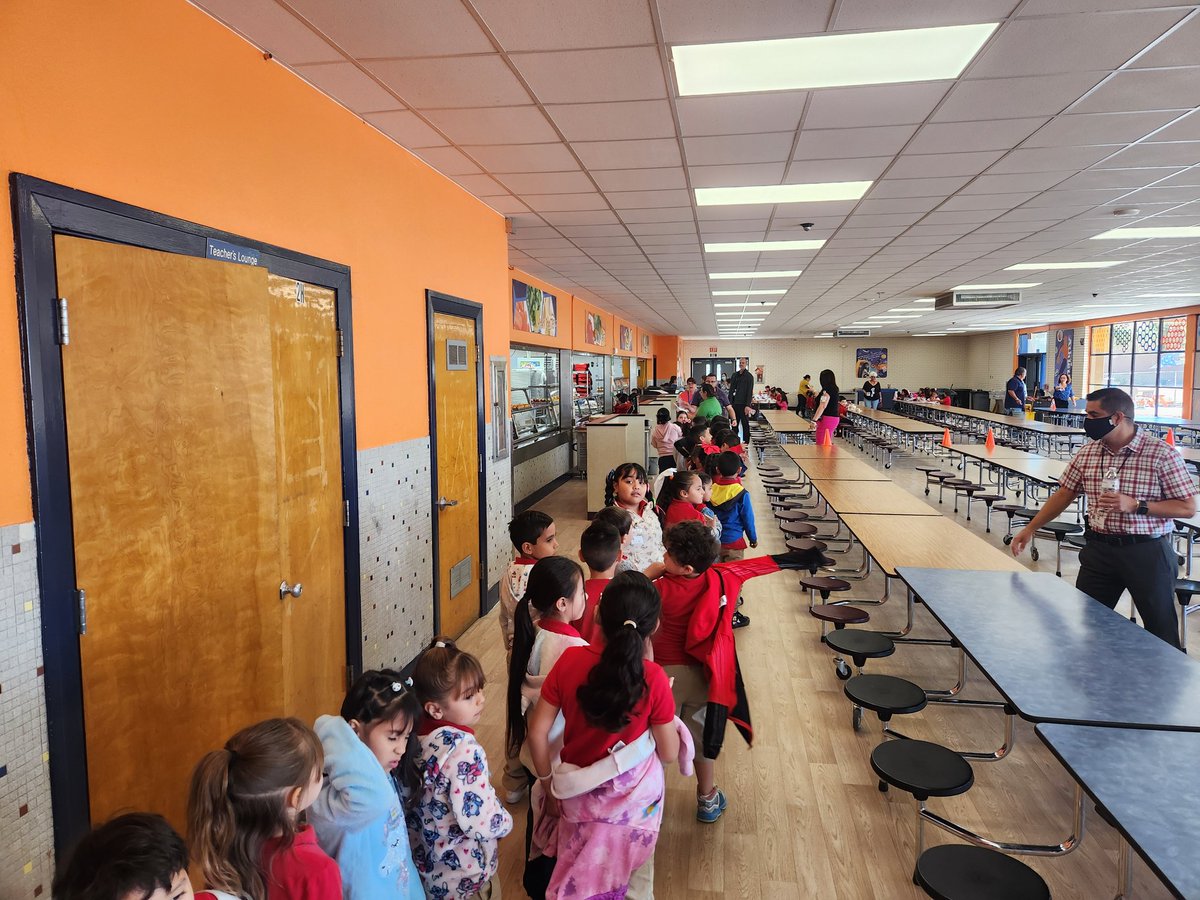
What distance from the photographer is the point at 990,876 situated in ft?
5.19

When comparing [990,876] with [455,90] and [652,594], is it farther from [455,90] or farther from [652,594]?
[455,90]

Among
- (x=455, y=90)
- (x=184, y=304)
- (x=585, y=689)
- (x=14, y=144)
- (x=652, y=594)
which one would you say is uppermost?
(x=455, y=90)

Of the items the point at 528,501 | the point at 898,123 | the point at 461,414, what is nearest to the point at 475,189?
the point at 461,414

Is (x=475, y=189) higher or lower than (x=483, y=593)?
higher

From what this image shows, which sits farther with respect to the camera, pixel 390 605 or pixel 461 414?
pixel 461 414

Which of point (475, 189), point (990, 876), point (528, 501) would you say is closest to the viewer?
point (990, 876)

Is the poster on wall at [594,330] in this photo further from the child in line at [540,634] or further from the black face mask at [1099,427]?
the child in line at [540,634]

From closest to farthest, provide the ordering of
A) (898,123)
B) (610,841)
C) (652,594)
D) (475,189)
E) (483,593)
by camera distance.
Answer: (610,841), (652,594), (898,123), (475,189), (483,593)

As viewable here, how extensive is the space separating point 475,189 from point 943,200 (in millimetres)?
3091

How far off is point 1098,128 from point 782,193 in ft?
5.58

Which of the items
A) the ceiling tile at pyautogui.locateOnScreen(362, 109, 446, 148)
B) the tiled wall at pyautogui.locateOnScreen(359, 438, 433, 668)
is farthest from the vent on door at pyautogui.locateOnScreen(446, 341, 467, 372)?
the ceiling tile at pyautogui.locateOnScreen(362, 109, 446, 148)

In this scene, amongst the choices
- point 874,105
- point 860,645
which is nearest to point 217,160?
point 874,105

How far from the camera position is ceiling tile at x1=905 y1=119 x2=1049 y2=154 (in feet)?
10.8

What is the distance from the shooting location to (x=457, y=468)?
4.38 m
